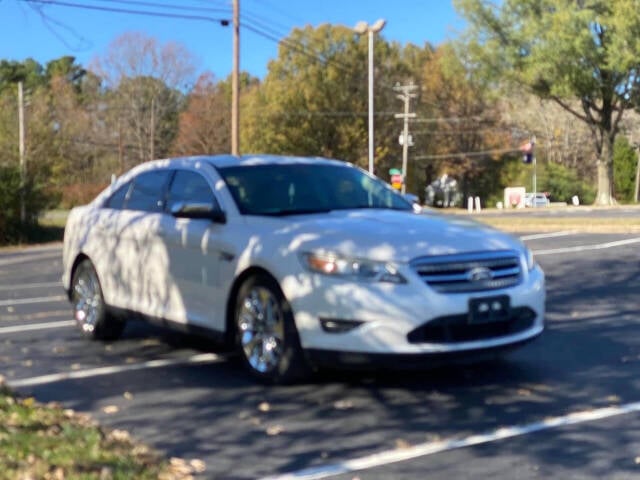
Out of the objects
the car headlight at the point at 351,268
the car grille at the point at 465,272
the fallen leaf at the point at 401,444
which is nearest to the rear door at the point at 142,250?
the car headlight at the point at 351,268

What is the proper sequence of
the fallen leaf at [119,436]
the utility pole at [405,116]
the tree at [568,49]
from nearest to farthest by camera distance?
the fallen leaf at [119,436] → the tree at [568,49] → the utility pole at [405,116]

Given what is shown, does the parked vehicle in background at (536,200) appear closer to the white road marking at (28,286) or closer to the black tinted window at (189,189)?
the white road marking at (28,286)

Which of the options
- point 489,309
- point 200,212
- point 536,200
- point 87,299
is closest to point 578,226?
point 87,299

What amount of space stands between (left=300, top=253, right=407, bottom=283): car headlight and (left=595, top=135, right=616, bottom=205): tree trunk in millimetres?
41500

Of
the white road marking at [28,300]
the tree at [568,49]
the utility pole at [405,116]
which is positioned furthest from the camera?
the utility pole at [405,116]

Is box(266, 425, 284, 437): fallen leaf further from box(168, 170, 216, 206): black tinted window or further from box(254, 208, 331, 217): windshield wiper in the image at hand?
box(168, 170, 216, 206): black tinted window

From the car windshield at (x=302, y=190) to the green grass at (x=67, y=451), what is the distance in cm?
218

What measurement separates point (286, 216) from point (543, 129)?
2649 inches

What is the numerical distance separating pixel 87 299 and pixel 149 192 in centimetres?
128

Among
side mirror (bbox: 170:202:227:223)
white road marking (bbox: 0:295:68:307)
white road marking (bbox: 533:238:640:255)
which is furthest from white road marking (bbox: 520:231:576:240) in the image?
side mirror (bbox: 170:202:227:223)

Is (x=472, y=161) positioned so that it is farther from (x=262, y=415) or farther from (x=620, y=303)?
(x=262, y=415)

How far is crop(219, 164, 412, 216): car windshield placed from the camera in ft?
22.6

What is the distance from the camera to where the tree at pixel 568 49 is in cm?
3931

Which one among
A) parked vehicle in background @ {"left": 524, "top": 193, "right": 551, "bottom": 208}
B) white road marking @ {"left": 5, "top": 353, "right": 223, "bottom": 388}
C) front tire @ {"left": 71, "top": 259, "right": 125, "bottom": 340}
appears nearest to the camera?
white road marking @ {"left": 5, "top": 353, "right": 223, "bottom": 388}
